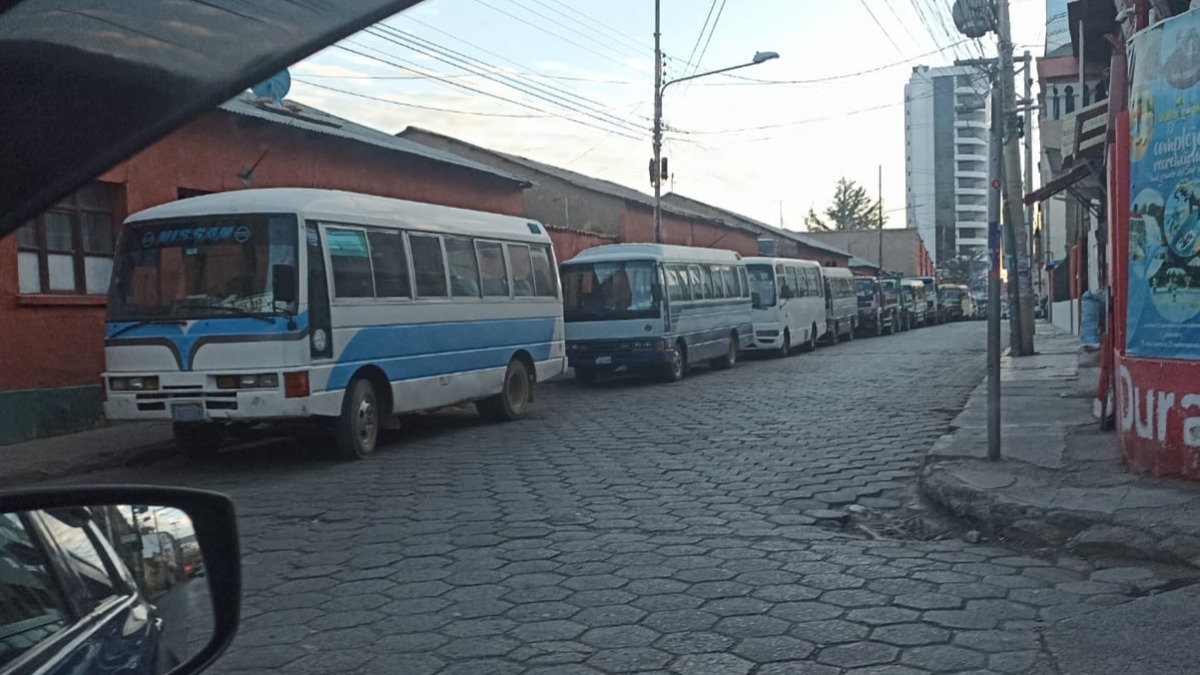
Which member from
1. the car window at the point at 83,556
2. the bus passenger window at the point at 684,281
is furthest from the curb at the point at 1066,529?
the bus passenger window at the point at 684,281

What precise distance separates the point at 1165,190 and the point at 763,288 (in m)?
19.0

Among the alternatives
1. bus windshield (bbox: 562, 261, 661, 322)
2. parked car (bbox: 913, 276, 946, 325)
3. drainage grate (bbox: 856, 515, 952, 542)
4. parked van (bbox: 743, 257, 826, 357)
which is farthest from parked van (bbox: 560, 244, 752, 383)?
parked car (bbox: 913, 276, 946, 325)

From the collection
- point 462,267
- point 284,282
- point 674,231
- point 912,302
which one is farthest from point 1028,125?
point 284,282

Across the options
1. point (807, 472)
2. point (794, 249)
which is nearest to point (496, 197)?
point (807, 472)

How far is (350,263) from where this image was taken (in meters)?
11.0

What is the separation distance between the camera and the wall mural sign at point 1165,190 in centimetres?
751

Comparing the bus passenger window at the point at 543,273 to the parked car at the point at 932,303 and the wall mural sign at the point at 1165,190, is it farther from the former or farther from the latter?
the parked car at the point at 932,303

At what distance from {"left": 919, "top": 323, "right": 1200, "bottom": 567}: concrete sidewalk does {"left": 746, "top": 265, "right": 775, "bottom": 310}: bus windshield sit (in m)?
15.3

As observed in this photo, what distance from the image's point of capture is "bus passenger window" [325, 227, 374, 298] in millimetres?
10734

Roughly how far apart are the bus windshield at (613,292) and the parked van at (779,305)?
7.04 metres

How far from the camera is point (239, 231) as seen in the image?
1027 centimetres

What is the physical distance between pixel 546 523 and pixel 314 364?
3.72m

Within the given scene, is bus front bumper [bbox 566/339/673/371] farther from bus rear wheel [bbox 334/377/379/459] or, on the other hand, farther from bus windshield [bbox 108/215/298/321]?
bus windshield [bbox 108/215/298/321]

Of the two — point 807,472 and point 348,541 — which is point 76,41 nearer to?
point 348,541
